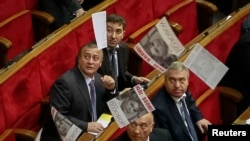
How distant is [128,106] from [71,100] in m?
0.26

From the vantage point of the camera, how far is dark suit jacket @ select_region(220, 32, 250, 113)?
4.91 feet

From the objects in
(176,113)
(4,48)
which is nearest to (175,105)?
(176,113)

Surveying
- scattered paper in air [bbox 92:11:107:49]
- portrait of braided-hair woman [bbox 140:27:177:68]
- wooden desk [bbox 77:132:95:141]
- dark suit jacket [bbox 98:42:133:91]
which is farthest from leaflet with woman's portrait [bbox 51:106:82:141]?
dark suit jacket [bbox 98:42:133:91]

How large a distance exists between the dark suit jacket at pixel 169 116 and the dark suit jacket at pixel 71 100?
142 millimetres

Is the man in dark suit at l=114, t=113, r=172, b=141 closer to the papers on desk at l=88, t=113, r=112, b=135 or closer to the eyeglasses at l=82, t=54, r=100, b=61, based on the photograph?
the papers on desk at l=88, t=113, r=112, b=135

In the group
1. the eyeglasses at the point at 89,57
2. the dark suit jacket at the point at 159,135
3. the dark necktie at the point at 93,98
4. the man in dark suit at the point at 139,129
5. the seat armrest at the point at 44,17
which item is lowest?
the dark suit jacket at the point at 159,135

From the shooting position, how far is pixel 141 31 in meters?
1.65

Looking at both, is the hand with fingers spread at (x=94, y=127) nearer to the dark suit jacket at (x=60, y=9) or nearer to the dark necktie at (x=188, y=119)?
the dark necktie at (x=188, y=119)

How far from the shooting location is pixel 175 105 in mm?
1310

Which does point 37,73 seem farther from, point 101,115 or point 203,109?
point 203,109

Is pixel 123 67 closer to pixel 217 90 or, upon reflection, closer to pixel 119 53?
pixel 119 53

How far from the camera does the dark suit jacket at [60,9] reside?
1.71 meters

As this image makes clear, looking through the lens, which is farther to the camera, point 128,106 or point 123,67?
point 123,67

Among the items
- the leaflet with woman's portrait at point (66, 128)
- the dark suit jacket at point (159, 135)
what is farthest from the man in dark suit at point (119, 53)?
the leaflet with woman's portrait at point (66, 128)
